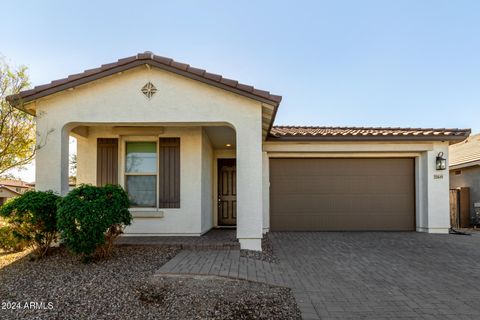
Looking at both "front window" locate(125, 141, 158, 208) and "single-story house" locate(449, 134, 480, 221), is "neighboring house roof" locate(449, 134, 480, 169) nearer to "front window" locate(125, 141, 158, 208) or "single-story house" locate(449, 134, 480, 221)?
"single-story house" locate(449, 134, 480, 221)

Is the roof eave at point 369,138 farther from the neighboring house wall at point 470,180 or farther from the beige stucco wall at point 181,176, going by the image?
the neighboring house wall at point 470,180

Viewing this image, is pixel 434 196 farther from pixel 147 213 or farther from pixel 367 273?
pixel 147 213

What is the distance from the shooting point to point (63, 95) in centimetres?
697

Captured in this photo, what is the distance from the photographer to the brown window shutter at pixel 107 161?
27.3 feet

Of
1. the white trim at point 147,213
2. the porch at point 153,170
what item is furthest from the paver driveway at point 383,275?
the white trim at point 147,213

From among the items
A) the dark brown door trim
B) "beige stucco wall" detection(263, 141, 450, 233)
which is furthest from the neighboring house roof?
the dark brown door trim

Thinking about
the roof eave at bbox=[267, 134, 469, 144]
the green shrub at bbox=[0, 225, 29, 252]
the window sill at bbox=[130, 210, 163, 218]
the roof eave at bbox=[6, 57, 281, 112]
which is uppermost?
the roof eave at bbox=[6, 57, 281, 112]

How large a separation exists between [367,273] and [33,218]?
5965 millimetres

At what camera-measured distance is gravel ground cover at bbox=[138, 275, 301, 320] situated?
3721mm

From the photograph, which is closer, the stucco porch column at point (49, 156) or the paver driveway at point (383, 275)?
the paver driveway at point (383, 275)

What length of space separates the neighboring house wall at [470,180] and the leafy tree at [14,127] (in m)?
15.7

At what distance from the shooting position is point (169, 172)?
324 inches

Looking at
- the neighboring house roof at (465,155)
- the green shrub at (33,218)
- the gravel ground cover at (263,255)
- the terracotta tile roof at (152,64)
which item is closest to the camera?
the green shrub at (33,218)

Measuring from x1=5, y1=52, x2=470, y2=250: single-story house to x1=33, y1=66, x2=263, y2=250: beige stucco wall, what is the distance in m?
0.02
